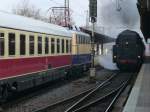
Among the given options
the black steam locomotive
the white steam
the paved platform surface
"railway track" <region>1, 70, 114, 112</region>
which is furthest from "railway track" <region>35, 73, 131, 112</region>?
the white steam

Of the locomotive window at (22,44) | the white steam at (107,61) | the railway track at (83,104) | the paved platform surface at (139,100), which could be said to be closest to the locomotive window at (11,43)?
the locomotive window at (22,44)

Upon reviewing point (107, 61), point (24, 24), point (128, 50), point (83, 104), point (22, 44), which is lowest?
point (83, 104)

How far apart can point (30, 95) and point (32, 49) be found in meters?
2.01

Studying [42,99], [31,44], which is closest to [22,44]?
[31,44]

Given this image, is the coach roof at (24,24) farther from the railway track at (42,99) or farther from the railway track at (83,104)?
→ the railway track at (83,104)

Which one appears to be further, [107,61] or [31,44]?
[107,61]

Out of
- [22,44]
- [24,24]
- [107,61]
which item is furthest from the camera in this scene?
[107,61]

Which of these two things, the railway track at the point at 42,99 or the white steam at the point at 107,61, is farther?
the white steam at the point at 107,61

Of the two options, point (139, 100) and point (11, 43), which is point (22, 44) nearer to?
point (11, 43)

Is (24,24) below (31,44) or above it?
A: above

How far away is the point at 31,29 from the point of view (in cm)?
1922

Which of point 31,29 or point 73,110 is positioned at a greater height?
point 31,29

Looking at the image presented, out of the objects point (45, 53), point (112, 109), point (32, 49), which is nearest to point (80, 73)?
point (45, 53)

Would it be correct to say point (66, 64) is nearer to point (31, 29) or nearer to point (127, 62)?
point (31, 29)
